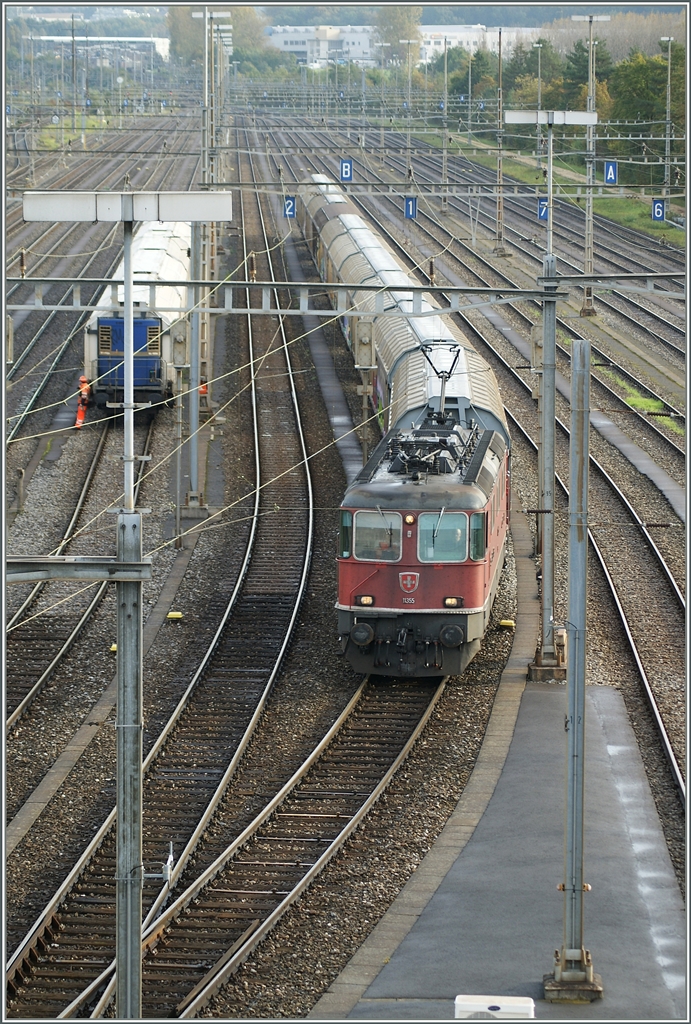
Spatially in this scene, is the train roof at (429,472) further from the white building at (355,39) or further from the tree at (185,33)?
the white building at (355,39)

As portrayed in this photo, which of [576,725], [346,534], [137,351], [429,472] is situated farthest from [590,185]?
[576,725]

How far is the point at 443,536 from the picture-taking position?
725 inches

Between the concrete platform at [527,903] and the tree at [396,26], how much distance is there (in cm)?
3525

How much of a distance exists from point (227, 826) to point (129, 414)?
21.6 ft

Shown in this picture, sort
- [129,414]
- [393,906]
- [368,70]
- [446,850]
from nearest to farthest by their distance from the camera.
Answer: [129,414] → [393,906] → [446,850] → [368,70]

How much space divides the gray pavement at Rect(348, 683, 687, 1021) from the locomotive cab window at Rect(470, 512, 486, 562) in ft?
A: 8.49

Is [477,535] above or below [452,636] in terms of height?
above

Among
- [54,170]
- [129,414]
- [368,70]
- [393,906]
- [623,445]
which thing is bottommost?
[393,906]

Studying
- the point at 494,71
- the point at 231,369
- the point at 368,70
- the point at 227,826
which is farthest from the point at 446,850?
the point at 368,70

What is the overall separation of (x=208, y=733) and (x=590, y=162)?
3015cm

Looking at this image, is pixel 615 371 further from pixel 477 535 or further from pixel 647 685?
pixel 477 535

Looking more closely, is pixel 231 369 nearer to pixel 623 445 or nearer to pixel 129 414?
pixel 623 445

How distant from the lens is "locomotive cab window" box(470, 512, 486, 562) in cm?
1844

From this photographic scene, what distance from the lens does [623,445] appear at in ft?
105
